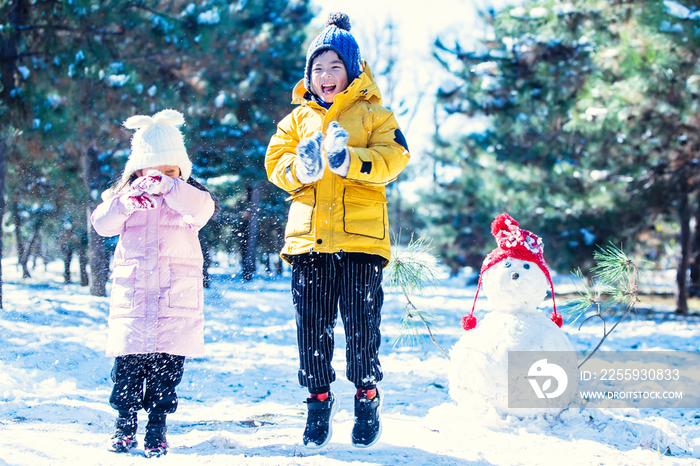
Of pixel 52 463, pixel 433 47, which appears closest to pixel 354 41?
pixel 52 463

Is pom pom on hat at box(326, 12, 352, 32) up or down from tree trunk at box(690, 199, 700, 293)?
up

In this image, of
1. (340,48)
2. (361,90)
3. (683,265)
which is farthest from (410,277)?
(683,265)

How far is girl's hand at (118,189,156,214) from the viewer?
2.32m

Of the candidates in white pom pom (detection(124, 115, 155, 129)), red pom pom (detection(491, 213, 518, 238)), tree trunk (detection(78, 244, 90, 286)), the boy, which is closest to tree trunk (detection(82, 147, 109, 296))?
tree trunk (detection(78, 244, 90, 286))

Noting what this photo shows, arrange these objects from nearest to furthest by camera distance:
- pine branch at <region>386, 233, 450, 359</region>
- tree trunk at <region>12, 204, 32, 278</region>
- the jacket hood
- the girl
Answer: the girl < the jacket hood < pine branch at <region>386, 233, 450, 359</region> < tree trunk at <region>12, 204, 32, 278</region>

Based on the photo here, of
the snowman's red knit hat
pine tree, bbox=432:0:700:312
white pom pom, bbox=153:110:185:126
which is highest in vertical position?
pine tree, bbox=432:0:700:312

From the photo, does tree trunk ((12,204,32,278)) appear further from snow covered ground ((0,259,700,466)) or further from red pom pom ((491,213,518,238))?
red pom pom ((491,213,518,238))

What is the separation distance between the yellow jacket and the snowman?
27.2 inches

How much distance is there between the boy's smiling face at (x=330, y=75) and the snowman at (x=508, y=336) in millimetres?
1097

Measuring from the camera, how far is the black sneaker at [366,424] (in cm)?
235

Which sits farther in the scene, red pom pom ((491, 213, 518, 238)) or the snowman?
red pom pom ((491, 213, 518, 238))

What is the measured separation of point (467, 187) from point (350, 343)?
14284 millimetres

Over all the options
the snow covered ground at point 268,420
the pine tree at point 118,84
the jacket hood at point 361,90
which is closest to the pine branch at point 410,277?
the snow covered ground at point 268,420

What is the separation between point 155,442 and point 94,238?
6.95 metres
